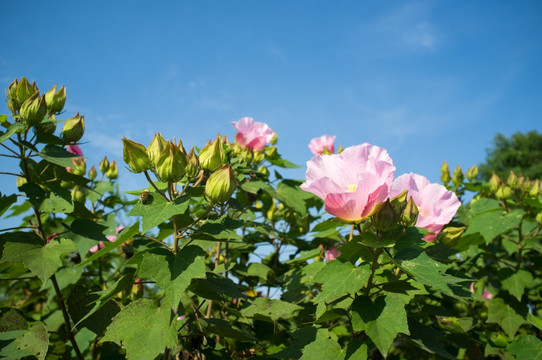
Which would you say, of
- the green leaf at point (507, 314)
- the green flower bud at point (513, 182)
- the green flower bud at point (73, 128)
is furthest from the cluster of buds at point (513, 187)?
the green flower bud at point (73, 128)

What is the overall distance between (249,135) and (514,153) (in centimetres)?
3303

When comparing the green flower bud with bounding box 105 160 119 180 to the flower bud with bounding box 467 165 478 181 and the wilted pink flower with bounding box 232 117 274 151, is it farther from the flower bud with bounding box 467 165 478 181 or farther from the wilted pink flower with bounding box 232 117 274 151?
the flower bud with bounding box 467 165 478 181

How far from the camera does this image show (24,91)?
191 cm

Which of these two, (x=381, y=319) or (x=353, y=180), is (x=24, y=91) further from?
(x=381, y=319)

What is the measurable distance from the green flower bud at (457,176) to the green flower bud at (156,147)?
115 inches

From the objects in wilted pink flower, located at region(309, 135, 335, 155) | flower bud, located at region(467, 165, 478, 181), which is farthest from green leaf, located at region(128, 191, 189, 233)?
flower bud, located at region(467, 165, 478, 181)

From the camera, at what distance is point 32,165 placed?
6.64 feet

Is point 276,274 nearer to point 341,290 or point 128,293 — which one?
point 128,293

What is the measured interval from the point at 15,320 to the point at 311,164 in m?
1.44

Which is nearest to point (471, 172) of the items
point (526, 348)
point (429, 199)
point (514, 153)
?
point (526, 348)

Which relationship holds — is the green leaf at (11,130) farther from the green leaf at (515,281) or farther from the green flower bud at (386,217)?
the green leaf at (515,281)

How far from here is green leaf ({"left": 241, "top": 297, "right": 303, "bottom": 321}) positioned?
182cm

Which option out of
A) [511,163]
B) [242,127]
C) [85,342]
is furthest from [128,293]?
[511,163]

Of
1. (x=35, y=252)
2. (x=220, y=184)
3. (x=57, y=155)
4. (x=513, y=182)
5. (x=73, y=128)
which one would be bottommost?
(x=35, y=252)
